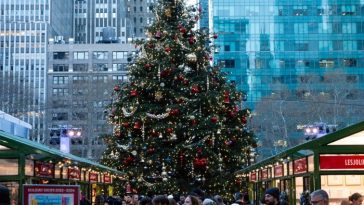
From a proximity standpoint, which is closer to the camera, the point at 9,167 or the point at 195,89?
the point at 9,167

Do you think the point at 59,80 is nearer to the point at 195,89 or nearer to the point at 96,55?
the point at 96,55

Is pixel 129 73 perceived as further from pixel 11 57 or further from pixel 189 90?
pixel 11 57

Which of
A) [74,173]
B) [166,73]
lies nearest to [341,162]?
[74,173]

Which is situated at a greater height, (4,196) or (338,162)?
(4,196)

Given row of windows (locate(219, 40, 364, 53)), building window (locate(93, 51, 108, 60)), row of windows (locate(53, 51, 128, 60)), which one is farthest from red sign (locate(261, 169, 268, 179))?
building window (locate(93, 51, 108, 60))

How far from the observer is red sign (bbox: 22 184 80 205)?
9.09 meters

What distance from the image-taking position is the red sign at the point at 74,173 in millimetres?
22066

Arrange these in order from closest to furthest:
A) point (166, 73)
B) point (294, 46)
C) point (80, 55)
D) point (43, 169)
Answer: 1. point (43, 169)
2. point (166, 73)
3. point (294, 46)
4. point (80, 55)

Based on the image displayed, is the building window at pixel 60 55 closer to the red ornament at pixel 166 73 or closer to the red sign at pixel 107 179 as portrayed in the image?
the red sign at pixel 107 179

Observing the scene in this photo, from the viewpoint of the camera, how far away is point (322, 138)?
48.0ft

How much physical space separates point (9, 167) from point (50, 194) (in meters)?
5.86

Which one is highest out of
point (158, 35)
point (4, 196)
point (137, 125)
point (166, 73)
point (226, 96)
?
point (158, 35)

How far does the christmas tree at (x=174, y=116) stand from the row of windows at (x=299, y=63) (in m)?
67.3

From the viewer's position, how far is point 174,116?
29344mm
